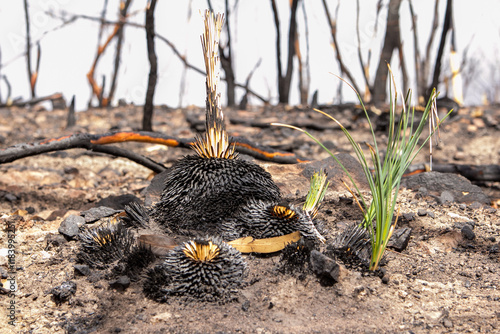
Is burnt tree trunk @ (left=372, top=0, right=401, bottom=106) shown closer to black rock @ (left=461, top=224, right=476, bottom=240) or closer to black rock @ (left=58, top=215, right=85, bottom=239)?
black rock @ (left=461, top=224, right=476, bottom=240)

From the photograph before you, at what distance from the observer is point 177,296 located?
7.00ft

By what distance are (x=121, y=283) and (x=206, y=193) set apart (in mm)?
689

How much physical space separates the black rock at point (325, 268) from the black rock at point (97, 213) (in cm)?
153

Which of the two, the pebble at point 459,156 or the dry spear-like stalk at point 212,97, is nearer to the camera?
the dry spear-like stalk at point 212,97

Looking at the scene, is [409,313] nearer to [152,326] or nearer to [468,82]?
[152,326]

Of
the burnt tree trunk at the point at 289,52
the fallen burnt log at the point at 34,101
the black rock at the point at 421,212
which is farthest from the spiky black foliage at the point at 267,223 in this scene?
the fallen burnt log at the point at 34,101

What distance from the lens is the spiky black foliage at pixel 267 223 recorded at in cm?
247

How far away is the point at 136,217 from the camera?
2.71 metres

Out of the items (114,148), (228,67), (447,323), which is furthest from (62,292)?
(228,67)

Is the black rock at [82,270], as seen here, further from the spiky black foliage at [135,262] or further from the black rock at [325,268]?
the black rock at [325,268]

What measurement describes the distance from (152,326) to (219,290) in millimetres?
353

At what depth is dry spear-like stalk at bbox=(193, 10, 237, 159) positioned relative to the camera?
2.60m

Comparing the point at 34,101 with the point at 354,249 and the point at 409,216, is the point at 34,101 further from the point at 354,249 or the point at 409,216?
the point at 354,249

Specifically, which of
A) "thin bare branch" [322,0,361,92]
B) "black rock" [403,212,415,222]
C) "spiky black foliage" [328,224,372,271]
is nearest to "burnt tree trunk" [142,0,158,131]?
"black rock" [403,212,415,222]
